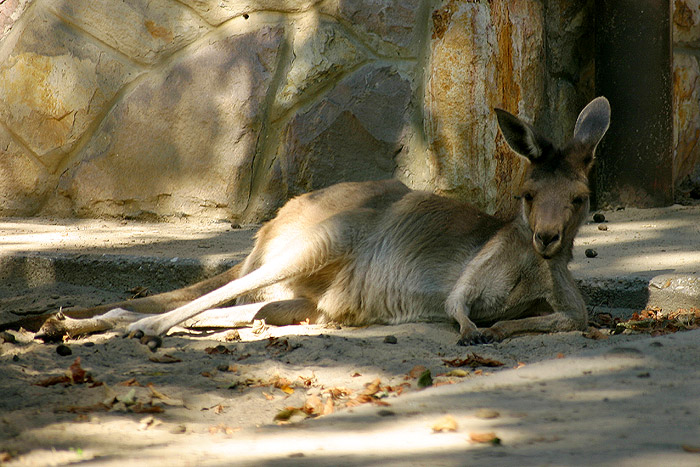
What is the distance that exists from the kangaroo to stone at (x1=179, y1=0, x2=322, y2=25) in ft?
6.37

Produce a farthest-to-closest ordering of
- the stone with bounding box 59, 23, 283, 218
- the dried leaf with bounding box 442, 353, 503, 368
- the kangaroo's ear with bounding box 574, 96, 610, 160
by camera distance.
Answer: the stone with bounding box 59, 23, 283, 218 → the kangaroo's ear with bounding box 574, 96, 610, 160 → the dried leaf with bounding box 442, 353, 503, 368

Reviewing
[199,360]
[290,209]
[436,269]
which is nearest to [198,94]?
[290,209]

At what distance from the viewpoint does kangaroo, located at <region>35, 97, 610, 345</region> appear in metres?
3.57

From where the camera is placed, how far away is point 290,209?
4.33 metres

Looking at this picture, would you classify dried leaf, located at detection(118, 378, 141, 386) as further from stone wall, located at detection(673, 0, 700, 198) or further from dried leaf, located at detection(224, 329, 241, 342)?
stone wall, located at detection(673, 0, 700, 198)

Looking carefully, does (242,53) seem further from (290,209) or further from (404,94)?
(290,209)

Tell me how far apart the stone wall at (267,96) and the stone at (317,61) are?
1 centimetres

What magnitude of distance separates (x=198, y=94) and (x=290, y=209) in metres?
1.88

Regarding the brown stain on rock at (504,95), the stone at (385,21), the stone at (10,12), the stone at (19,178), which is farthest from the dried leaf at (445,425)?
the stone at (10,12)

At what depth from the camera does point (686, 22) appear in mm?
6246

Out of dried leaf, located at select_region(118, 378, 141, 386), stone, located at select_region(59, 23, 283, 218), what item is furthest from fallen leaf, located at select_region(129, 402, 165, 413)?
stone, located at select_region(59, 23, 283, 218)

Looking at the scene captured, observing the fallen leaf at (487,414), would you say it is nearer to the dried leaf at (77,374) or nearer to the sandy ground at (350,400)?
the sandy ground at (350,400)

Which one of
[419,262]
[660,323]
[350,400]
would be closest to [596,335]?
[660,323]

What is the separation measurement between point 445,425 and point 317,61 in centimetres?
408
